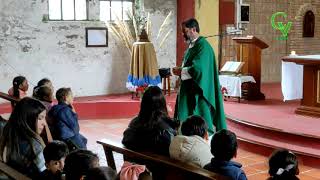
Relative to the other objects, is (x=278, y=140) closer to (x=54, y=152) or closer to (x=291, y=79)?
(x=291, y=79)

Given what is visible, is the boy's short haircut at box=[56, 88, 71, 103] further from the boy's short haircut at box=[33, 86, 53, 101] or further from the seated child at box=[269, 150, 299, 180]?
the seated child at box=[269, 150, 299, 180]

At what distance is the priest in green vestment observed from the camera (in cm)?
501

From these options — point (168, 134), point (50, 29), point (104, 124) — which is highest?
point (50, 29)

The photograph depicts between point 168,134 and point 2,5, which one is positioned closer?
point 168,134

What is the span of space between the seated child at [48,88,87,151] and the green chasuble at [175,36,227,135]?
3.55 feet

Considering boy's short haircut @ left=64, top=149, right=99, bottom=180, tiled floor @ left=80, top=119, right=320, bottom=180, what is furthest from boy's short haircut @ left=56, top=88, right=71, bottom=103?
boy's short haircut @ left=64, top=149, right=99, bottom=180

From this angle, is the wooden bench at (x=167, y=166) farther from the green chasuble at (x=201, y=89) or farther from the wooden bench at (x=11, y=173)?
the green chasuble at (x=201, y=89)

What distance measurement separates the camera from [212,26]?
10.7m

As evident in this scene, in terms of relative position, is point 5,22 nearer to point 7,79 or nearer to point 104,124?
point 7,79

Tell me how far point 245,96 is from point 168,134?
5771 millimetres

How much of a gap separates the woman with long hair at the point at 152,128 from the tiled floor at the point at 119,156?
1841 mm

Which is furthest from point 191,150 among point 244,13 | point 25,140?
point 244,13

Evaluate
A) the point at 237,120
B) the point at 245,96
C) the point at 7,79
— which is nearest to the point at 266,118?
the point at 237,120

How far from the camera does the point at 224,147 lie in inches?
118
